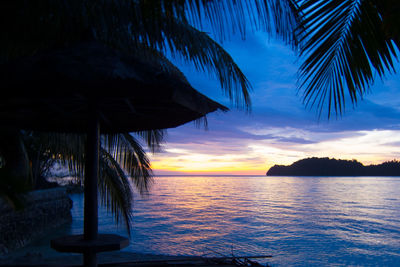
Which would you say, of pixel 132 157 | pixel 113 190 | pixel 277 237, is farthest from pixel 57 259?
pixel 277 237

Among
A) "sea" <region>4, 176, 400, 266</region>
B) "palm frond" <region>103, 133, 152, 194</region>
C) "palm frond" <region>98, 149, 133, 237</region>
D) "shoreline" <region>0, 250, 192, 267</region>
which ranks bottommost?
"sea" <region>4, 176, 400, 266</region>

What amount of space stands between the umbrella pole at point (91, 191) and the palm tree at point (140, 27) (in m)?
0.91

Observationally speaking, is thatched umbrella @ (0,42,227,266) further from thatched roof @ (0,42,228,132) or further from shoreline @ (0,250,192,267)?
shoreline @ (0,250,192,267)

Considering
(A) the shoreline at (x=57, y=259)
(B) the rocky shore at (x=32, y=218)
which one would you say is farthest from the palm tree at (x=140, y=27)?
(B) the rocky shore at (x=32, y=218)

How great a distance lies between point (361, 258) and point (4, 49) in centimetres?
1700

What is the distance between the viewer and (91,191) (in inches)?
111

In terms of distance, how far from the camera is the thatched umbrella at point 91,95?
205 cm

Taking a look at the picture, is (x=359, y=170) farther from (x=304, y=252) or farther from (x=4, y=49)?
(x=4, y=49)

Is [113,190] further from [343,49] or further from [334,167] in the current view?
[334,167]

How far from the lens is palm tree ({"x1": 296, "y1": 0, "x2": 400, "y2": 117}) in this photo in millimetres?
1928

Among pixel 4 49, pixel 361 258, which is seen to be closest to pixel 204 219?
pixel 361 258

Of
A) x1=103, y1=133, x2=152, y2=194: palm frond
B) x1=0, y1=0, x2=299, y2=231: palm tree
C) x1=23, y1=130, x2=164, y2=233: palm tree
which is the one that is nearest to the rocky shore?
x1=23, y1=130, x2=164, y2=233: palm tree

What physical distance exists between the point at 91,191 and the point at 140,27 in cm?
217

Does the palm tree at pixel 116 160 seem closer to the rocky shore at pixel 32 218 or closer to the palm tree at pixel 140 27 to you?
the palm tree at pixel 140 27
